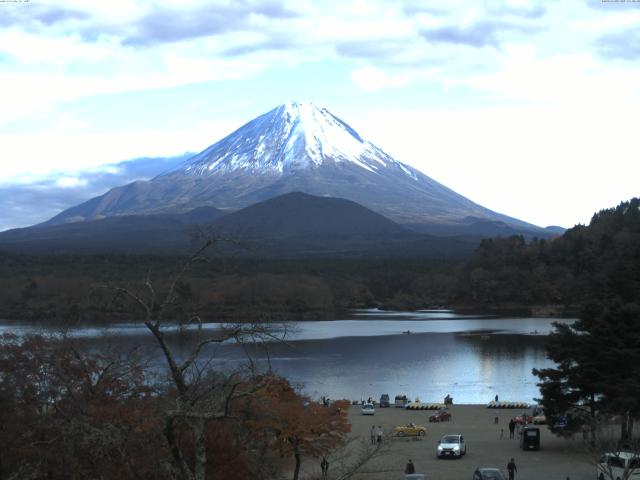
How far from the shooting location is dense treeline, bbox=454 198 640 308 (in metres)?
77.8

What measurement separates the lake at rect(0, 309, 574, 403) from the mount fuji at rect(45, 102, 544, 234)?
4564 inches

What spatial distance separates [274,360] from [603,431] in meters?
23.9

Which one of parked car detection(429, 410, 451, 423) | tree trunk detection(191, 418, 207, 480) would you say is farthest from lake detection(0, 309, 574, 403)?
tree trunk detection(191, 418, 207, 480)

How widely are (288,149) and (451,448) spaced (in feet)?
575

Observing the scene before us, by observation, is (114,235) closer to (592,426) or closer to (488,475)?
(592,426)

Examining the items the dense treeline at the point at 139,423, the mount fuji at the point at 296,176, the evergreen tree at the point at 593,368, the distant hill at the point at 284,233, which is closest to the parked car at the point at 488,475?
the dense treeline at the point at 139,423

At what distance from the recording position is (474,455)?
17438mm

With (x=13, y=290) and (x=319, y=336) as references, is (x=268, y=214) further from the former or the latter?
(x=319, y=336)

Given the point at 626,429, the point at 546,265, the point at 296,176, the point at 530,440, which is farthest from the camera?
the point at 296,176

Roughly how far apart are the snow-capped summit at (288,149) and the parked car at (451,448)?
564 feet

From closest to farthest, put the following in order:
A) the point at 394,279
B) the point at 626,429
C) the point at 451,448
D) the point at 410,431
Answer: the point at 626,429 < the point at 451,448 < the point at 410,431 < the point at 394,279

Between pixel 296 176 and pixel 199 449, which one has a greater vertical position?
pixel 296 176

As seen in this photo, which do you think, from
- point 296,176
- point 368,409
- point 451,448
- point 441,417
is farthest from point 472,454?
point 296,176

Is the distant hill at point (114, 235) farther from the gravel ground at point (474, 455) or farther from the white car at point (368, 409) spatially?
the gravel ground at point (474, 455)
